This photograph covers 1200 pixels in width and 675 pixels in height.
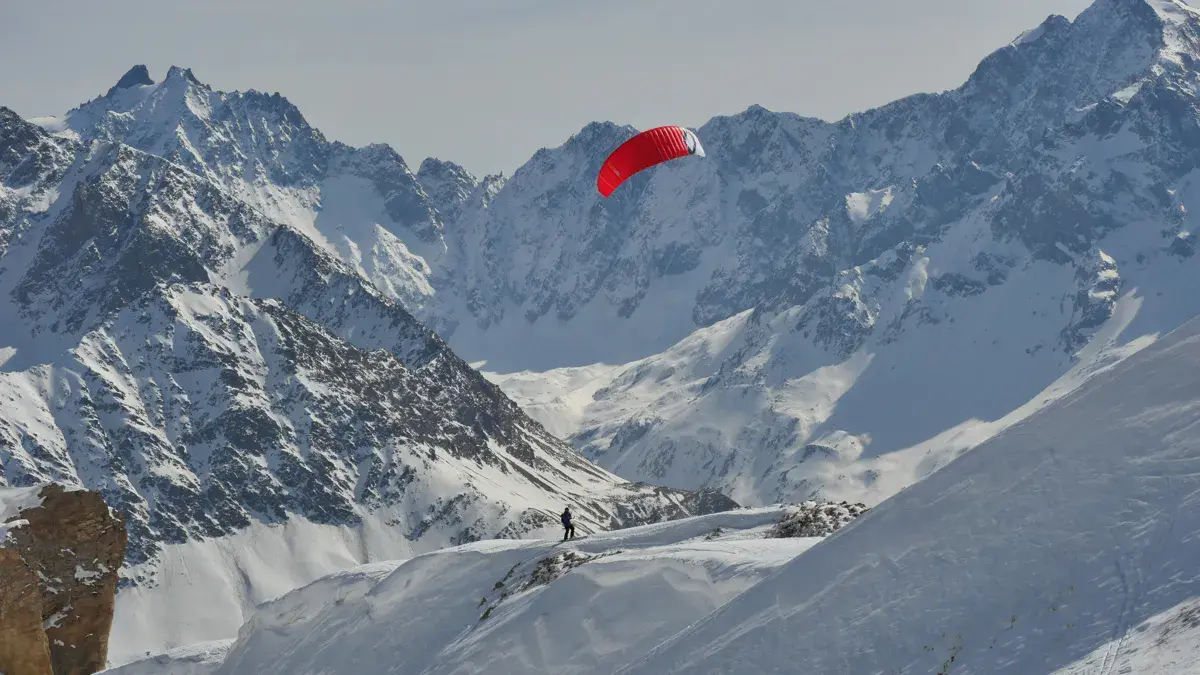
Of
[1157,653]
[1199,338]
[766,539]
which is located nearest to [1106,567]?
[1157,653]

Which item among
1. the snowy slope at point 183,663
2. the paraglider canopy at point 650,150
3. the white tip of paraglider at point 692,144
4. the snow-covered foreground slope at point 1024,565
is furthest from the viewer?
the white tip of paraglider at point 692,144

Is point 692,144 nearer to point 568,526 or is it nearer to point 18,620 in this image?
point 568,526

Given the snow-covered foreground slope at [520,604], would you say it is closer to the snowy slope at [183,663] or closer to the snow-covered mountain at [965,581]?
the snow-covered mountain at [965,581]

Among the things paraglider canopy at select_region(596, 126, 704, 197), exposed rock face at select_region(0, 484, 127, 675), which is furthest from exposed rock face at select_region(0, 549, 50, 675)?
paraglider canopy at select_region(596, 126, 704, 197)

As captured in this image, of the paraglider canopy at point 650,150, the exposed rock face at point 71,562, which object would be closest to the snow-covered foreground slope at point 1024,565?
the exposed rock face at point 71,562

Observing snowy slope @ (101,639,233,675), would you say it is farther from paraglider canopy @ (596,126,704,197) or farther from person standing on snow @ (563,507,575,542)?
paraglider canopy @ (596,126,704,197)

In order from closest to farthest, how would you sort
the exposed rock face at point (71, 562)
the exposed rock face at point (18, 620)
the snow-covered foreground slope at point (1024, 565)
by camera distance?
the snow-covered foreground slope at point (1024, 565) < the exposed rock face at point (18, 620) < the exposed rock face at point (71, 562)

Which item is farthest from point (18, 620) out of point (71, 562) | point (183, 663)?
point (183, 663)
